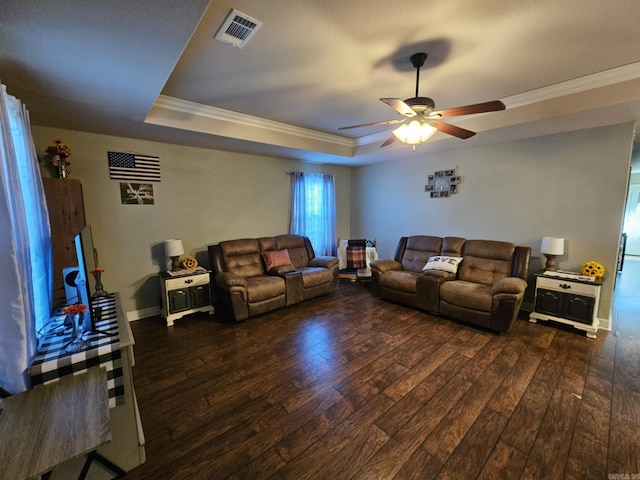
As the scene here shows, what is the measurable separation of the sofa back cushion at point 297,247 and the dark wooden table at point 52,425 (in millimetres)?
3361

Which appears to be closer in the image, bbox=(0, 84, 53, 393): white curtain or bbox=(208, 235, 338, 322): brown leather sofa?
bbox=(0, 84, 53, 393): white curtain

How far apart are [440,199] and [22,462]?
5.00m

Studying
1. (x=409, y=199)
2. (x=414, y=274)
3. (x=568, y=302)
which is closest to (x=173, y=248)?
(x=414, y=274)

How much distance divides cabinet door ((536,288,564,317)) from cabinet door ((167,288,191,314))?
14.9ft

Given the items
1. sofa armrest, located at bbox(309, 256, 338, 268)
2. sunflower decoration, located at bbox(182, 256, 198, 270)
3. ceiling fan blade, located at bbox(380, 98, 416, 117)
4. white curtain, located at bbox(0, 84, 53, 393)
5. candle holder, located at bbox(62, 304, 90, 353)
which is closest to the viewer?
white curtain, located at bbox(0, 84, 53, 393)

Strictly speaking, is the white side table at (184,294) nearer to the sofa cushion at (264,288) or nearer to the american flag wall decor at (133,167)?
the sofa cushion at (264,288)

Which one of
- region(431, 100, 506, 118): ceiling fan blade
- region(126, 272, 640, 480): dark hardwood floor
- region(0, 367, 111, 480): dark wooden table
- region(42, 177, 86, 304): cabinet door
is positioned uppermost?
region(431, 100, 506, 118): ceiling fan blade

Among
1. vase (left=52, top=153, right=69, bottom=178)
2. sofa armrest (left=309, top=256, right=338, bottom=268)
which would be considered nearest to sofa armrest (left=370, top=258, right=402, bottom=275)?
sofa armrest (left=309, top=256, right=338, bottom=268)

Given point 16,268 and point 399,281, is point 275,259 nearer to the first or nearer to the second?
point 399,281

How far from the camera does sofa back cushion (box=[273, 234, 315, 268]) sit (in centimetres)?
464

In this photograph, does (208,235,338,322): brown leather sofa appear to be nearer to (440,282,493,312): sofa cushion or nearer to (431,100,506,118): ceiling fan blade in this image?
(440,282,493,312): sofa cushion

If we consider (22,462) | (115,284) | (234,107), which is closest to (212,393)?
(22,462)

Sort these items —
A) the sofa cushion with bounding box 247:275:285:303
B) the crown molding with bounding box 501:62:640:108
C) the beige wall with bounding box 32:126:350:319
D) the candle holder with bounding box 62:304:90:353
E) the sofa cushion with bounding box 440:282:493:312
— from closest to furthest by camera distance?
the candle holder with bounding box 62:304:90:353 → the crown molding with bounding box 501:62:640:108 → the sofa cushion with bounding box 440:282:493:312 → the beige wall with bounding box 32:126:350:319 → the sofa cushion with bounding box 247:275:285:303

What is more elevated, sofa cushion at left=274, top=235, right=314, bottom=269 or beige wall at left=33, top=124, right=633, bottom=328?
beige wall at left=33, top=124, right=633, bottom=328
